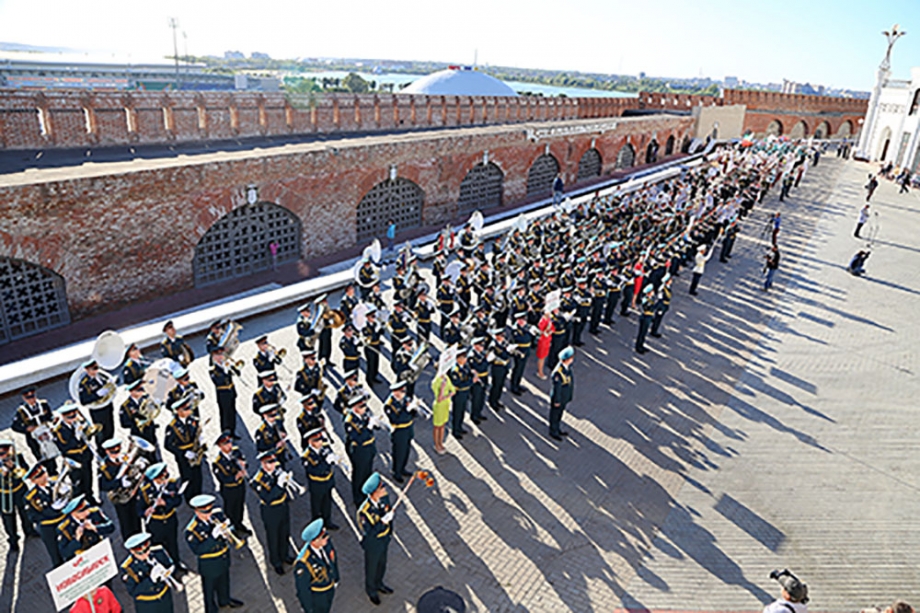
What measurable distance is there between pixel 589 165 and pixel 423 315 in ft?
71.1

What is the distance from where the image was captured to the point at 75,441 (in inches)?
277

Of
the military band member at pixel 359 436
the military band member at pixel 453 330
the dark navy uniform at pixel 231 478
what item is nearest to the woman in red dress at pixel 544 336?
the military band member at pixel 453 330

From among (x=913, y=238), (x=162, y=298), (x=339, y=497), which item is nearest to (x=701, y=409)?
(x=339, y=497)

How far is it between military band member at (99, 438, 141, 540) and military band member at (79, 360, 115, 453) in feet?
4.84

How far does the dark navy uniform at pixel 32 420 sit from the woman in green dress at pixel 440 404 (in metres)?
4.54

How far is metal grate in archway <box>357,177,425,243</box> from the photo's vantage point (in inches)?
707

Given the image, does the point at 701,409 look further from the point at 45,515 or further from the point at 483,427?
the point at 45,515

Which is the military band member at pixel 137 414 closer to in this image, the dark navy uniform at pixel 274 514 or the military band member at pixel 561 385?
the dark navy uniform at pixel 274 514

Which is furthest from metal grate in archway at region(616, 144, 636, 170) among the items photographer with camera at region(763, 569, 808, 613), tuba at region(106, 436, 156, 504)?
tuba at region(106, 436, 156, 504)

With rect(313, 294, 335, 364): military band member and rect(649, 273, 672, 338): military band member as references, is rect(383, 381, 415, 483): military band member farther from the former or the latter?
rect(649, 273, 672, 338): military band member

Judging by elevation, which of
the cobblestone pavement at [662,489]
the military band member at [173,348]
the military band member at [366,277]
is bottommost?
the cobblestone pavement at [662,489]

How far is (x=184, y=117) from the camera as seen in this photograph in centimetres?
1652

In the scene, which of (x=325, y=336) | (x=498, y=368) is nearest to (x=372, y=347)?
(x=325, y=336)

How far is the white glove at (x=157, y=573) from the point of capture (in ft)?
17.4
